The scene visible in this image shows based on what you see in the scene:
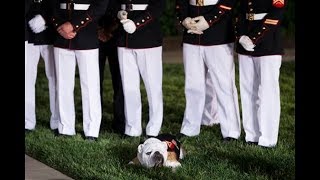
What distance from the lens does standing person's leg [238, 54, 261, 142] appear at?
7.91 meters

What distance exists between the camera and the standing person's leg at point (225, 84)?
320 inches

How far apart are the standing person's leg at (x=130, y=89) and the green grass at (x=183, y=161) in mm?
189

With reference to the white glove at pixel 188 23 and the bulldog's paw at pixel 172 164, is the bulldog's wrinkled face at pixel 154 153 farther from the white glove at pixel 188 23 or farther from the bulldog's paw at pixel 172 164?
the white glove at pixel 188 23

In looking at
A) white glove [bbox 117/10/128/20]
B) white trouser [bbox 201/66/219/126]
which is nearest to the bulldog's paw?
white glove [bbox 117/10/128/20]

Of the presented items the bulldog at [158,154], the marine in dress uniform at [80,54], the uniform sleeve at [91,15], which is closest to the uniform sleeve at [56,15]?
the marine in dress uniform at [80,54]

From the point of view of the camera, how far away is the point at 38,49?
8781 mm

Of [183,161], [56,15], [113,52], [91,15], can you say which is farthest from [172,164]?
[56,15]

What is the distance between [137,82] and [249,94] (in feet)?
3.68

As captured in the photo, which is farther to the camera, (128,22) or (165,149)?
(128,22)
